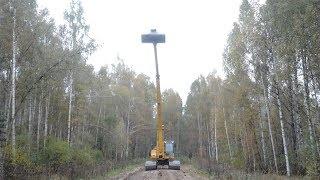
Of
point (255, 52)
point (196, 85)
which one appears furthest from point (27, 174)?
point (196, 85)

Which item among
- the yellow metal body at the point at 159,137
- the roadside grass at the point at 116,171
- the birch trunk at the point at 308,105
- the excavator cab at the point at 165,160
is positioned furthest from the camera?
the roadside grass at the point at 116,171

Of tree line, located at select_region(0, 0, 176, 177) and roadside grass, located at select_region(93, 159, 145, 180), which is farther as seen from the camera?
roadside grass, located at select_region(93, 159, 145, 180)

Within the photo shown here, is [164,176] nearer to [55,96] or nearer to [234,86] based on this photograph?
[234,86]

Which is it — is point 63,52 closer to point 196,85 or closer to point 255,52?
point 255,52

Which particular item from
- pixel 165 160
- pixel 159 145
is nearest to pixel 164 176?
pixel 165 160

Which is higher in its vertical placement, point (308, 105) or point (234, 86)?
point (234, 86)

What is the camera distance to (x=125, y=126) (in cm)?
5144

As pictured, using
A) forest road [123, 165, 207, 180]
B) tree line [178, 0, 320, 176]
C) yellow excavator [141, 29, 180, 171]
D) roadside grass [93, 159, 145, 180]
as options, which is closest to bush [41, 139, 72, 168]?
roadside grass [93, 159, 145, 180]

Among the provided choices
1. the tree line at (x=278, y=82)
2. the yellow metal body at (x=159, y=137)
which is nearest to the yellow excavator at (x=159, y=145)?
the yellow metal body at (x=159, y=137)

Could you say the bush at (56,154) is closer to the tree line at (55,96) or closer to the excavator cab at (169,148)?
the tree line at (55,96)

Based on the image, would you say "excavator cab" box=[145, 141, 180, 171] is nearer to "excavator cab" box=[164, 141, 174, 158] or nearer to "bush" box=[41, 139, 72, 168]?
Result: "excavator cab" box=[164, 141, 174, 158]

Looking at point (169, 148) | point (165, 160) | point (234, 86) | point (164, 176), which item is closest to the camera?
point (165, 160)

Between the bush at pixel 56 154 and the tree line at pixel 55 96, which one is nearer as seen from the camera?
the tree line at pixel 55 96

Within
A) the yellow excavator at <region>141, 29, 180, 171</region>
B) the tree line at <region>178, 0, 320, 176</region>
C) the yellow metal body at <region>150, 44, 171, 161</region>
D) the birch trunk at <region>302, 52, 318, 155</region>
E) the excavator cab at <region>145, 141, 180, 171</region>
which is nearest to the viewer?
the yellow excavator at <region>141, 29, 180, 171</region>
